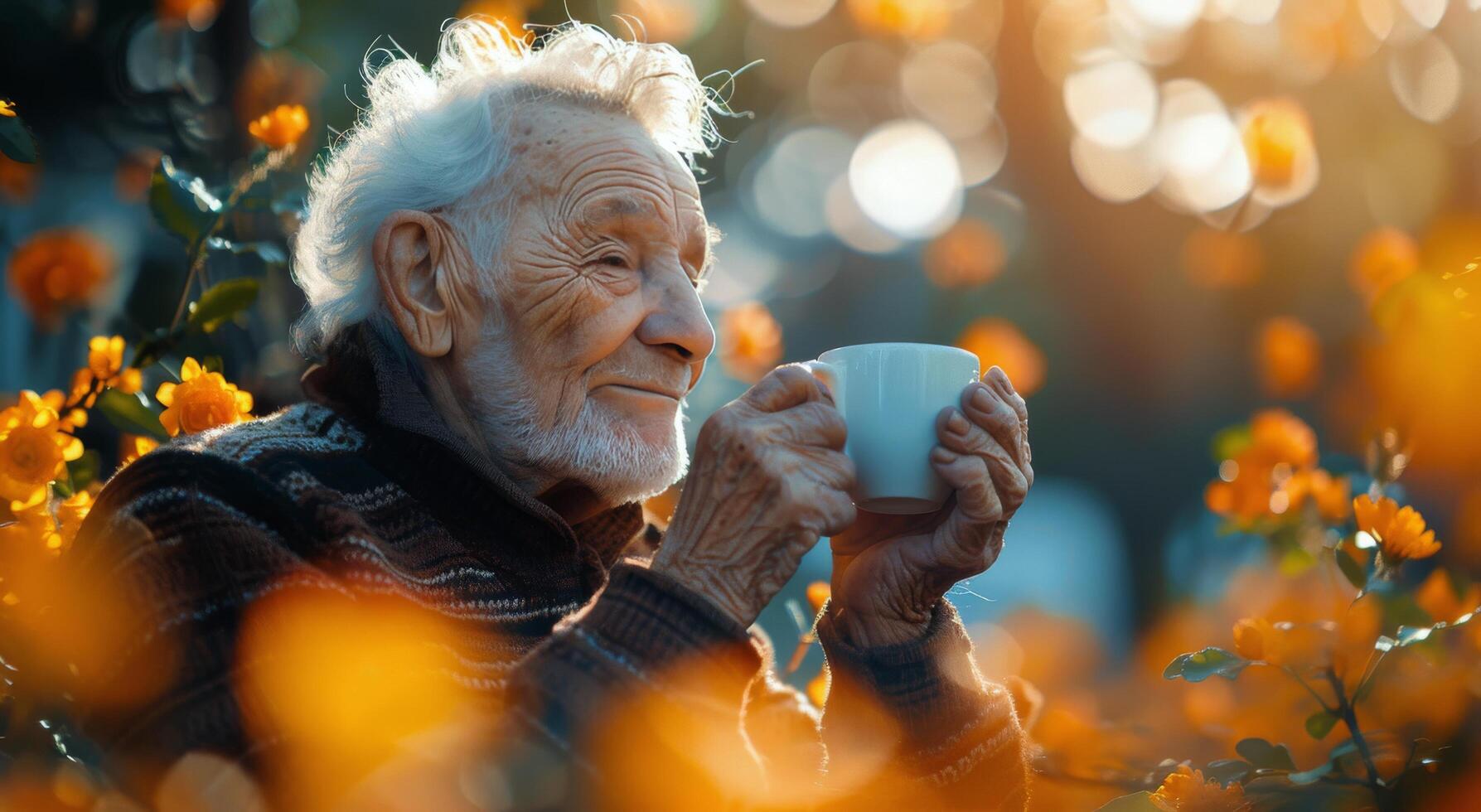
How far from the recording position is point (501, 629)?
1.88m

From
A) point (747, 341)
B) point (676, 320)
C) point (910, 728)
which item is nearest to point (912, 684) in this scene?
point (910, 728)

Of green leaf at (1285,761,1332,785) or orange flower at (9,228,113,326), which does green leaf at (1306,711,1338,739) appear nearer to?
green leaf at (1285,761,1332,785)

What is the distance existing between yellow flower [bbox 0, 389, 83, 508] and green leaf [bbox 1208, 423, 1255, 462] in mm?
2217

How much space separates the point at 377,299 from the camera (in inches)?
84.6

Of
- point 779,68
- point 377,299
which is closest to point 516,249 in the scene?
point 377,299

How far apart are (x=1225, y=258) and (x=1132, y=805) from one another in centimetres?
341

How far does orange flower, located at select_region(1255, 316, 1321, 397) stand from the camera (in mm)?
3477

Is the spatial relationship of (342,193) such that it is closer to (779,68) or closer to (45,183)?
(45,183)

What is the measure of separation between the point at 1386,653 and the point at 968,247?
9.84 ft

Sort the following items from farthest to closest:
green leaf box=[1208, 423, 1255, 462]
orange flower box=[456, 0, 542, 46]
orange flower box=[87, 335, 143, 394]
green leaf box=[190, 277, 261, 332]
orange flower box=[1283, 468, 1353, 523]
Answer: orange flower box=[456, 0, 542, 46]
green leaf box=[1208, 423, 1255, 462]
orange flower box=[1283, 468, 1353, 523]
green leaf box=[190, 277, 261, 332]
orange flower box=[87, 335, 143, 394]

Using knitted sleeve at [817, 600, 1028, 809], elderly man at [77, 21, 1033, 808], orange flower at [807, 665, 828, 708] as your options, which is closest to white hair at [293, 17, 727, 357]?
elderly man at [77, 21, 1033, 808]

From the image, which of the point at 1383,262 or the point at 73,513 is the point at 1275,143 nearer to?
the point at 1383,262

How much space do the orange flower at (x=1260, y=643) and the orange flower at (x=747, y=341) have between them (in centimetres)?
163

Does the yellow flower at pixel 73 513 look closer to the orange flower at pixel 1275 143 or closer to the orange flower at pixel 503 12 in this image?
the orange flower at pixel 503 12
